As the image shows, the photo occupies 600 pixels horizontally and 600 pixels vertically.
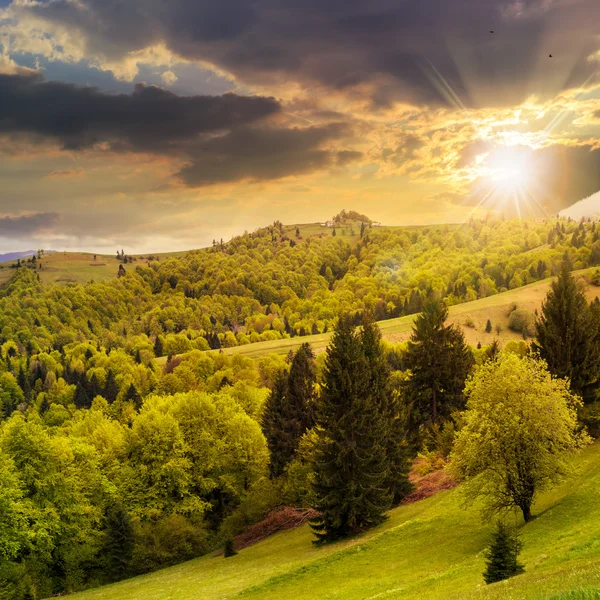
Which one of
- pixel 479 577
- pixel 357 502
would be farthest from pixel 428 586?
pixel 357 502

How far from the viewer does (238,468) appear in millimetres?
81438

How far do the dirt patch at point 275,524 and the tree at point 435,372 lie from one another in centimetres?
1823

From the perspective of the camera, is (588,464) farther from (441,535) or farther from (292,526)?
(292,526)

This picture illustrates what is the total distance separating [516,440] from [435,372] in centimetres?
3582

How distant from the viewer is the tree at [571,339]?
2122 inches

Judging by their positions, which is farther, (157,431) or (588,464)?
(157,431)

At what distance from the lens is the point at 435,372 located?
7138 cm

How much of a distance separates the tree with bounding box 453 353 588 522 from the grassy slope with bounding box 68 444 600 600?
7.44 feet

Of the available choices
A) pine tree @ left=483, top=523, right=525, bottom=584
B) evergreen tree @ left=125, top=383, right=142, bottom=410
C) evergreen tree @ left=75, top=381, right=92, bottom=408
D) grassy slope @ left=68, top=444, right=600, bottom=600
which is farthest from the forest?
evergreen tree @ left=75, top=381, right=92, bottom=408

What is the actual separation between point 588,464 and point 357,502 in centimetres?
1896

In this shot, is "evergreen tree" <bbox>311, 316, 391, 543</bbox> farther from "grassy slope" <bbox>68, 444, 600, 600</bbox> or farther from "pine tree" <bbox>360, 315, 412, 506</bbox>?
"grassy slope" <bbox>68, 444, 600, 600</bbox>

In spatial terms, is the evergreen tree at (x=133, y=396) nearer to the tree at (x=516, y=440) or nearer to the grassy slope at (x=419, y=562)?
the grassy slope at (x=419, y=562)

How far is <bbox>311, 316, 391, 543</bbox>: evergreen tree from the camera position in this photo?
1969 inches

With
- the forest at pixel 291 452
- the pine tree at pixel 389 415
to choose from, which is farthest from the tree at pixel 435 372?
the pine tree at pixel 389 415
